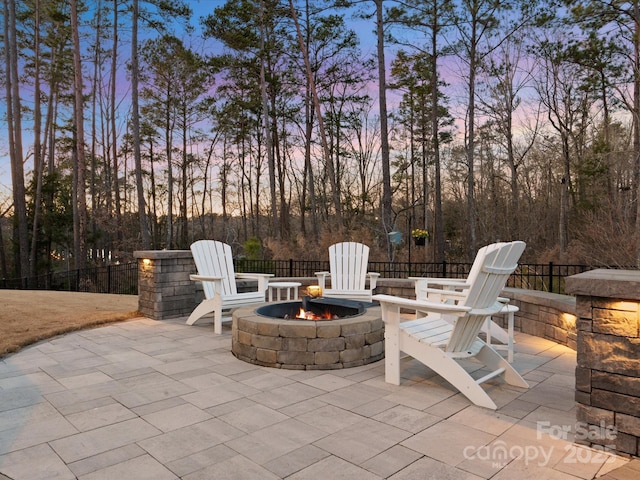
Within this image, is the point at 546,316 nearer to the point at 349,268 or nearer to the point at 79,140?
the point at 349,268

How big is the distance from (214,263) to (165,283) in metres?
0.88

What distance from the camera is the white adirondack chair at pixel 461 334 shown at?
99.7 inches

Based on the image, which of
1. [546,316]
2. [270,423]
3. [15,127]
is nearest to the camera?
[270,423]

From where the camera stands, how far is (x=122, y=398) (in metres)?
2.60

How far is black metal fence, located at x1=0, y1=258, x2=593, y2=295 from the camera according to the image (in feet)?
22.8

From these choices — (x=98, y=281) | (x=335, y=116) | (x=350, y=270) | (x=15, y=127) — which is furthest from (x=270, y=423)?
(x=335, y=116)

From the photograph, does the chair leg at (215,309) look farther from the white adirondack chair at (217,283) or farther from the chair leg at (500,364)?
the chair leg at (500,364)

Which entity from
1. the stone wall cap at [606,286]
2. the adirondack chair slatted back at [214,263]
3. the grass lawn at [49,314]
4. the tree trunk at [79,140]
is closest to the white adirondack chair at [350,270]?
the adirondack chair slatted back at [214,263]

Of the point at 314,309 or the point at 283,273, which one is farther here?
the point at 283,273

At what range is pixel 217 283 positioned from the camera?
4.60 m

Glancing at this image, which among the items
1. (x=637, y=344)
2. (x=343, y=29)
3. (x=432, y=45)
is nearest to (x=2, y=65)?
(x=343, y=29)

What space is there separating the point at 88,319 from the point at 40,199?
37.3 feet

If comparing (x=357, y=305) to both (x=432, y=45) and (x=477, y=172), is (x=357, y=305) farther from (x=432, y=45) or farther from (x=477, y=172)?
(x=477, y=172)

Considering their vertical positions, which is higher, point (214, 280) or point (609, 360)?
point (214, 280)
